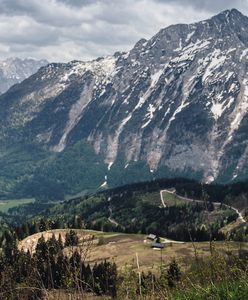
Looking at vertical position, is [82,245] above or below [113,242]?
above

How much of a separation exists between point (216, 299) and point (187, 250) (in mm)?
134759

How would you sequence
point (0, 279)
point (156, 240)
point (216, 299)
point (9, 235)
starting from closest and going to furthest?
point (216, 299) → point (0, 279) → point (156, 240) → point (9, 235)

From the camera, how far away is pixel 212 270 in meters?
15.6

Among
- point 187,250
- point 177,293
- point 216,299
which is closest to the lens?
point 216,299

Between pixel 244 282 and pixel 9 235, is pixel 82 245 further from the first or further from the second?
pixel 9 235

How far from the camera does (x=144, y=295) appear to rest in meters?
15.6

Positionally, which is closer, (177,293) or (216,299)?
(216,299)

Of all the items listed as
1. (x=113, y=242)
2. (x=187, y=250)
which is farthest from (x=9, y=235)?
(x=187, y=250)

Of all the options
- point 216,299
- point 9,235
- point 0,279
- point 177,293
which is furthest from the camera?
point 9,235

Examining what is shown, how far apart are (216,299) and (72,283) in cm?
426

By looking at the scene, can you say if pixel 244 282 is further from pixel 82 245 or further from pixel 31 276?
pixel 31 276

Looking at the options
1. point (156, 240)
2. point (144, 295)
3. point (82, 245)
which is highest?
point (82, 245)

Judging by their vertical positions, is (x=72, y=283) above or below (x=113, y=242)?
above

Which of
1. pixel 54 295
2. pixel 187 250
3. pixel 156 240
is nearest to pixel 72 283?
pixel 54 295
